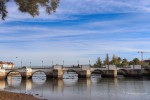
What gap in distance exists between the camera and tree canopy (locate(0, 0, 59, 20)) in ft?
83.8

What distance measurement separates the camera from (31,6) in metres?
25.7

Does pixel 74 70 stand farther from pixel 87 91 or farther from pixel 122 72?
pixel 87 91

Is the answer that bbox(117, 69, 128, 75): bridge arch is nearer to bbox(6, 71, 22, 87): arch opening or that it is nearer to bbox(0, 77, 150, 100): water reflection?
bbox(6, 71, 22, 87): arch opening

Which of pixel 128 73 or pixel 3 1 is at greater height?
pixel 3 1

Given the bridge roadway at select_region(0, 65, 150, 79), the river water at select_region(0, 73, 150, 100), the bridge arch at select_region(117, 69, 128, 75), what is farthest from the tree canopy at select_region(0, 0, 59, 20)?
the bridge arch at select_region(117, 69, 128, 75)

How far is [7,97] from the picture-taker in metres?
28.2

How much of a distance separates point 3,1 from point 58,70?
96.6 metres

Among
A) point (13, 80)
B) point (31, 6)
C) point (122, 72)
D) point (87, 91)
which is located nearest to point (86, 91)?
point (87, 91)

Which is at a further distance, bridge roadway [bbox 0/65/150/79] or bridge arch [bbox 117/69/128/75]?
bridge arch [bbox 117/69/128/75]

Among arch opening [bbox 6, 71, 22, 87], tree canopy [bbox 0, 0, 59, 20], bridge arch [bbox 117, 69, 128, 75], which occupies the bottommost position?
arch opening [bbox 6, 71, 22, 87]

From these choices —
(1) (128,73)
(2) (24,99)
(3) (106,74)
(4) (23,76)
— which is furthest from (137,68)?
(2) (24,99)

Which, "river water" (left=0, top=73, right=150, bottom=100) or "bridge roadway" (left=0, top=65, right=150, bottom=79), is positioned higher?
"bridge roadway" (left=0, top=65, right=150, bottom=79)

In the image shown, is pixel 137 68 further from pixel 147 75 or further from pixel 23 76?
pixel 23 76

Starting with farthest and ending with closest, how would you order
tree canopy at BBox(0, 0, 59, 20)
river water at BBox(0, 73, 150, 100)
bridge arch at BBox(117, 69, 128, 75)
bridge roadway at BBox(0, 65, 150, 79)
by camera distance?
Answer: bridge arch at BBox(117, 69, 128, 75) → bridge roadway at BBox(0, 65, 150, 79) → river water at BBox(0, 73, 150, 100) → tree canopy at BBox(0, 0, 59, 20)
